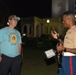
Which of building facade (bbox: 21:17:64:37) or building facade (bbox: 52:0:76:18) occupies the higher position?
building facade (bbox: 52:0:76:18)

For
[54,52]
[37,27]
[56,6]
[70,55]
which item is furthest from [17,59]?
[56,6]

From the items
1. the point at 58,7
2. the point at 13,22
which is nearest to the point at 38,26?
the point at 58,7

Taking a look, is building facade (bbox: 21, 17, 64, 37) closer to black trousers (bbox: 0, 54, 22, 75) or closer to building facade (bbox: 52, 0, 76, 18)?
building facade (bbox: 52, 0, 76, 18)

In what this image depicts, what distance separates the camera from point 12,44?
6.46 m

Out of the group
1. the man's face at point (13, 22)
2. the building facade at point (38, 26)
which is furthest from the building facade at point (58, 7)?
the man's face at point (13, 22)

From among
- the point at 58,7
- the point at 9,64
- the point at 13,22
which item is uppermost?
the point at 58,7

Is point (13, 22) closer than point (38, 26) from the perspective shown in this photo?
Yes

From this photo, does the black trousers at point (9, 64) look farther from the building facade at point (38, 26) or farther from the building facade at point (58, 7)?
the building facade at point (58, 7)

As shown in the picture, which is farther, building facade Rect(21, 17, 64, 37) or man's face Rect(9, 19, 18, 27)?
building facade Rect(21, 17, 64, 37)

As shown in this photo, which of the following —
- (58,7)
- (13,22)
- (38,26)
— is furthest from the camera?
(58,7)

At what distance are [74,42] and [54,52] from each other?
0.85 metres

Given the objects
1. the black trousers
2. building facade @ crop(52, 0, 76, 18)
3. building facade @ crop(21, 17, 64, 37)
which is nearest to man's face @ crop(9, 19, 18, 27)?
the black trousers

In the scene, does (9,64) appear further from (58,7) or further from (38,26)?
(58,7)

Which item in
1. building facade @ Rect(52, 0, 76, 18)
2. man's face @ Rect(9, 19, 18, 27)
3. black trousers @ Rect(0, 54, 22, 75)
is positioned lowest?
black trousers @ Rect(0, 54, 22, 75)
